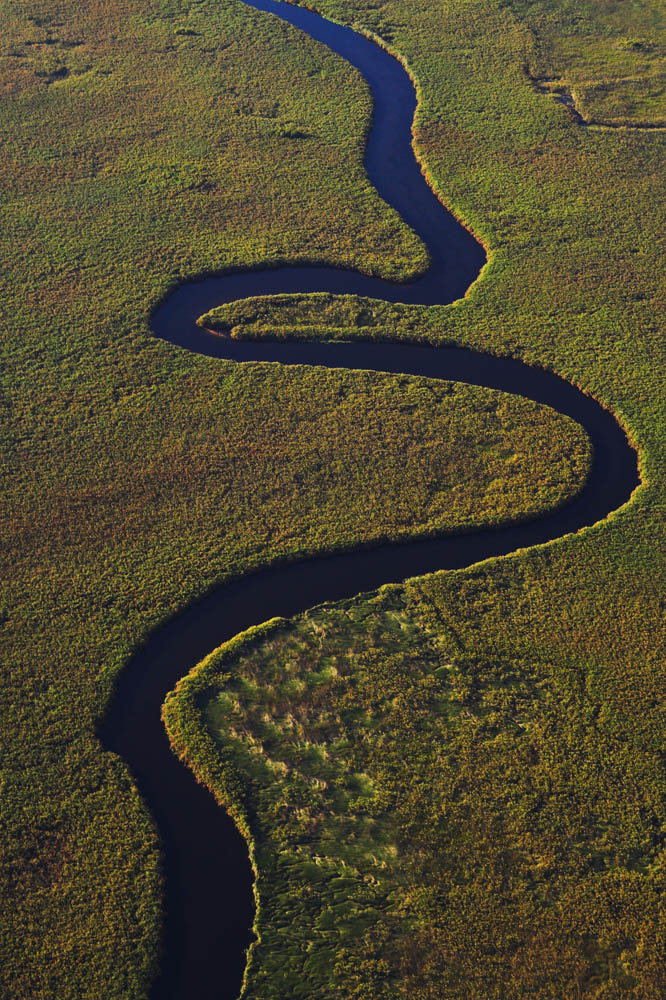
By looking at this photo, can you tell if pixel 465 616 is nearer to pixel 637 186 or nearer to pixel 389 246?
pixel 389 246

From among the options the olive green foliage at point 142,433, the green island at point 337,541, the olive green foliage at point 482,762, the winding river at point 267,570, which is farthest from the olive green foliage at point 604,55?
the olive green foliage at point 482,762

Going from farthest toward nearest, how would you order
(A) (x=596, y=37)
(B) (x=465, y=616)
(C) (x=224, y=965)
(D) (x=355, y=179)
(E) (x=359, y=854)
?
(A) (x=596, y=37) < (D) (x=355, y=179) < (B) (x=465, y=616) < (E) (x=359, y=854) < (C) (x=224, y=965)

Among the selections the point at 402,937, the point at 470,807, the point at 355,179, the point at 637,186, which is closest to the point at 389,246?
the point at 355,179

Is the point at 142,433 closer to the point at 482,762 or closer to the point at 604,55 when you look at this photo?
the point at 482,762

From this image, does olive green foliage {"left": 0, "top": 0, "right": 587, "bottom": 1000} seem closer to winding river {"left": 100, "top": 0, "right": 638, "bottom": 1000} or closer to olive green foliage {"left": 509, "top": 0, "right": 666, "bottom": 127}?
winding river {"left": 100, "top": 0, "right": 638, "bottom": 1000}

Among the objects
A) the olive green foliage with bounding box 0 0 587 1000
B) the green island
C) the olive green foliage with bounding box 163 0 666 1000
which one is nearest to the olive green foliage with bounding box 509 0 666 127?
the green island

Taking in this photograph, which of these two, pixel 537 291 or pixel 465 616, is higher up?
pixel 537 291

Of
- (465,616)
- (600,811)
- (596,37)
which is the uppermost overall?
(596,37)
